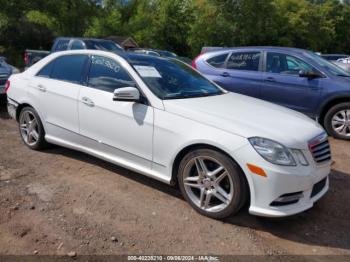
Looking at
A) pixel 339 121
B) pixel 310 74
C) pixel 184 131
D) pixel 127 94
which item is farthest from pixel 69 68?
pixel 339 121

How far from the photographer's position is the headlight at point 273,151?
135 inches

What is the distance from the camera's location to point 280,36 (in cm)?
4647

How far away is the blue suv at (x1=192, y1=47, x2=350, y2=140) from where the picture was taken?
23.2 feet

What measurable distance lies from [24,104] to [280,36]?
45.0 metres

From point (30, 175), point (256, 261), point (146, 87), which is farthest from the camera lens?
point (30, 175)

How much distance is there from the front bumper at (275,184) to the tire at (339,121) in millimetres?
3898

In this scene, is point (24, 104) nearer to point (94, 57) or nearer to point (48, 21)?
point (94, 57)

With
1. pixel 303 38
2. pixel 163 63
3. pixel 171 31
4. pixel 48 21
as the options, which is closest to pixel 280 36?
pixel 303 38

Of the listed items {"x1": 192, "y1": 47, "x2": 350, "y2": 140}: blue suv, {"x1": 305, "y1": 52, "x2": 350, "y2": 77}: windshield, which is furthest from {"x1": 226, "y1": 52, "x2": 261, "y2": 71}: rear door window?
{"x1": 305, "y1": 52, "x2": 350, "y2": 77}: windshield

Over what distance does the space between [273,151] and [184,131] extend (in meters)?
0.90

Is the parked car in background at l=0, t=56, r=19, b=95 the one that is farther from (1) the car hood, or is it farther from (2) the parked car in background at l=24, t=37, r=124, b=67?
(1) the car hood

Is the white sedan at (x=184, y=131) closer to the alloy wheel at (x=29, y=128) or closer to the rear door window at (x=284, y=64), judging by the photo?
the alloy wheel at (x=29, y=128)

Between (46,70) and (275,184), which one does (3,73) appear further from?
(275,184)

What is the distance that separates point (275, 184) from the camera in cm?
338
